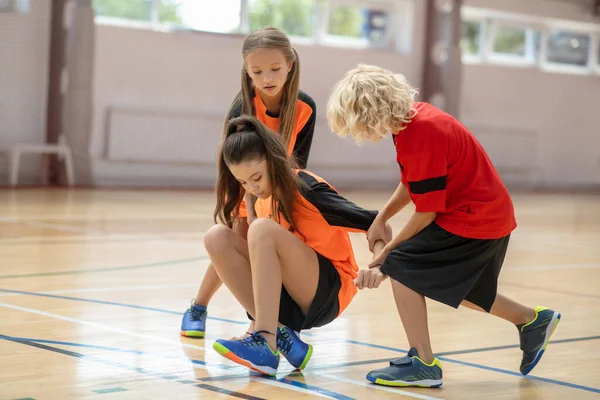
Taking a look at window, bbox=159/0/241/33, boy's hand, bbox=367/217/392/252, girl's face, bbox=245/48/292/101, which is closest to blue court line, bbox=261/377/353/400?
boy's hand, bbox=367/217/392/252

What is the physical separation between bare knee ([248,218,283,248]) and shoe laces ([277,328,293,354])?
245mm

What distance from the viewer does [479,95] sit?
1150 cm

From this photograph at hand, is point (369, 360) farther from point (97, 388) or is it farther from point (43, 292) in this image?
point (43, 292)

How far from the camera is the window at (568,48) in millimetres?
12195

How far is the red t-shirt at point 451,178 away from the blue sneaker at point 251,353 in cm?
48

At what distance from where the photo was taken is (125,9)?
9055 millimetres

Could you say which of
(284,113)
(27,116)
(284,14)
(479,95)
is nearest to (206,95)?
(284,14)

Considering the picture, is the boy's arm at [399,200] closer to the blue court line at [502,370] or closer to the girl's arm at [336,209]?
the girl's arm at [336,209]

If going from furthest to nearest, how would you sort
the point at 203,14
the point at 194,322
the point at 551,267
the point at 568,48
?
the point at 568,48 → the point at 203,14 → the point at 551,267 → the point at 194,322

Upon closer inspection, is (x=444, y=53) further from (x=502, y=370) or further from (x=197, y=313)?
(x=502, y=370)

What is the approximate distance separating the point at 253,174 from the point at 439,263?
19.1 inches

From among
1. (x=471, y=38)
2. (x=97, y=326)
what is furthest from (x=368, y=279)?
(x=471, y=38)

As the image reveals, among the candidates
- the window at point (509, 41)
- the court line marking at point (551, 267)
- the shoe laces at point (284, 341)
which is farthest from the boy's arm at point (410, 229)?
the window at point (509, 41)

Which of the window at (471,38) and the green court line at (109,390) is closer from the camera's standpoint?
the green court line at (109,390)
